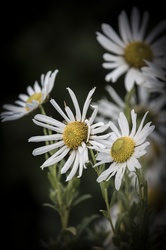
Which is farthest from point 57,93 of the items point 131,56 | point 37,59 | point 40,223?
point 131,56

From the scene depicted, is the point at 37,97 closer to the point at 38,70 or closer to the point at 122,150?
the point at 122,150

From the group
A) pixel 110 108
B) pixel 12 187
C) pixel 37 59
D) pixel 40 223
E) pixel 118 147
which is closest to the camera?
pixel 118 147

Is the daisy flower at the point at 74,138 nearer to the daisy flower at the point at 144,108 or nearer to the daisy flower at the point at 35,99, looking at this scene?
the daisy flower at the point at 35,99

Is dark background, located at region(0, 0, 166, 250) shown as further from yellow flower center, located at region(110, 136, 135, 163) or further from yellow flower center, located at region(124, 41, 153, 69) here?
yellow flower center, located at region(110, 136, 135, 163)

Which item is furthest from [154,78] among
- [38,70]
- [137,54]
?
[38,70]

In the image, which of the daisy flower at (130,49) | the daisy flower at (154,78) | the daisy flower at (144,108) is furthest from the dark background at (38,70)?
the daisy flower at (154,78)

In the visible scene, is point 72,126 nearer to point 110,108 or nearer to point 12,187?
point 110,108
